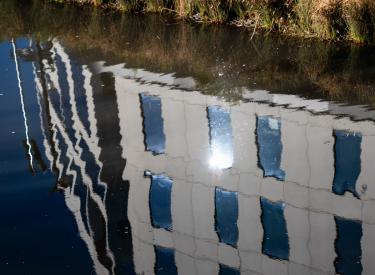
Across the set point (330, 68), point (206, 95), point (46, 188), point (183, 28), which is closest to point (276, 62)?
point (330, 68)

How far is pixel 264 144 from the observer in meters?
9.57

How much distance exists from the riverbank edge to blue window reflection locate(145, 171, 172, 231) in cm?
544

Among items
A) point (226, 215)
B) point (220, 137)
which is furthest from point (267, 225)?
point (220, 137)

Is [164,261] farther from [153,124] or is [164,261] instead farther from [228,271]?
[153,124]

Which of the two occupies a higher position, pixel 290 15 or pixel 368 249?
pixel 290 15

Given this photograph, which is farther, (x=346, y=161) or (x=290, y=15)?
(x=290, y=15)

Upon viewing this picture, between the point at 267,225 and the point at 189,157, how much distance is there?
1.85 meters

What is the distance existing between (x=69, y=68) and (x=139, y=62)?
122 centimetres

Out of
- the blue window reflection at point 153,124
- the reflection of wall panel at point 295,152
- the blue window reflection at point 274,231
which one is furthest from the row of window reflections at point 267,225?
the blue window reflection at point 153,124

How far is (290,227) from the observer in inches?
305

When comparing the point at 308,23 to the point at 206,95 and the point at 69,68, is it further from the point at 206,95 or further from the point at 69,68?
the point at 69,68

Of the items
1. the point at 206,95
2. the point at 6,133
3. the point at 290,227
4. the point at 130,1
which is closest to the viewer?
the point at 290,227

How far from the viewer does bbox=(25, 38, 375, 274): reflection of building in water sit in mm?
7285

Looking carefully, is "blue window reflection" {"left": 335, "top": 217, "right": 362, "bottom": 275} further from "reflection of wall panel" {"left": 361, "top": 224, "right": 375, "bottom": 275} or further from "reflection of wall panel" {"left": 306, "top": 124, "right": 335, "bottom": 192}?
"reflection of wall panel" {"left": 306, "top": 124, "right": 335, "bottom": 192}
